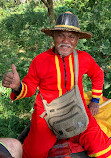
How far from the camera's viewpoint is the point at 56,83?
6.21ft

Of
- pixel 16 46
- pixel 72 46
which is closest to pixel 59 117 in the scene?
pixel 72 46

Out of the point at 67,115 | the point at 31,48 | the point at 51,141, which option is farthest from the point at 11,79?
the point at 31,48

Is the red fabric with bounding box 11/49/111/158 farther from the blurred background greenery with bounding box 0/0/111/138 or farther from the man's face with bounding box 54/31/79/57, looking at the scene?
the blurred background greenery with bounding box 0/0/111/138

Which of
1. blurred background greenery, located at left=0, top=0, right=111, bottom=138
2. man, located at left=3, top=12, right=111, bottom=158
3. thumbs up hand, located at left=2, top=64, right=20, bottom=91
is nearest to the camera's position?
thumbs up hand, located at left=2, top=64, right=20, bottom=91

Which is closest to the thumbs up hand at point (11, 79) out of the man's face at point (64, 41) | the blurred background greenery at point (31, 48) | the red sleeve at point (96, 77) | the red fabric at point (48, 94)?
the red fabric at point (48, 94)

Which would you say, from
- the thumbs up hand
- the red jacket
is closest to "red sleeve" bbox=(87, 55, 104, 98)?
the red jacket

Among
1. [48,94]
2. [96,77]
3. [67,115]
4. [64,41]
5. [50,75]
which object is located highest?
[64,41]

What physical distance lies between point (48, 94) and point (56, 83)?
176mm

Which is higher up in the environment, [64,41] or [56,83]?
[64,41]

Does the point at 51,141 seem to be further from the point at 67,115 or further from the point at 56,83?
the point at 56,83

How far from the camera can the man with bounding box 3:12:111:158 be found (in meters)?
1.64

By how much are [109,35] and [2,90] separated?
3.86m

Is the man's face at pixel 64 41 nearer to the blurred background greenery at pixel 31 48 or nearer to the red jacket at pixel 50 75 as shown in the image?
the red jacket at pixel 50 75

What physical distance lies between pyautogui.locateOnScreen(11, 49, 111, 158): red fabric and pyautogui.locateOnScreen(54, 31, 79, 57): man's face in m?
0.12
